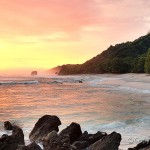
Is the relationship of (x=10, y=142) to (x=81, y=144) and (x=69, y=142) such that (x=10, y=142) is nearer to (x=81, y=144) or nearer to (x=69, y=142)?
(x=69, y=142)

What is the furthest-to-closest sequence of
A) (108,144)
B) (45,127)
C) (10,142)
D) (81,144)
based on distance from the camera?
(45,127), (81,144), (10,142), (108,144)

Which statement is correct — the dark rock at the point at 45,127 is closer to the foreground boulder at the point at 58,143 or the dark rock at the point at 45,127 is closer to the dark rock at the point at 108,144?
the foreground boulder at the point at 58,143

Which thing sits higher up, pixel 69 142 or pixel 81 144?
pixel 69 142

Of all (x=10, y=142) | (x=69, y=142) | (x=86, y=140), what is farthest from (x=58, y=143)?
(x=86, y=140)

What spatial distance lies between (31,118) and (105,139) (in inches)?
639

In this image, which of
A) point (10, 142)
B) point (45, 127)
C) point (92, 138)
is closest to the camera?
point (10, 142)

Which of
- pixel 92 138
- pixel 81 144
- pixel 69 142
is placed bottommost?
pixel 81 144

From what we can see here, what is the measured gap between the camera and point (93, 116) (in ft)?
99.2

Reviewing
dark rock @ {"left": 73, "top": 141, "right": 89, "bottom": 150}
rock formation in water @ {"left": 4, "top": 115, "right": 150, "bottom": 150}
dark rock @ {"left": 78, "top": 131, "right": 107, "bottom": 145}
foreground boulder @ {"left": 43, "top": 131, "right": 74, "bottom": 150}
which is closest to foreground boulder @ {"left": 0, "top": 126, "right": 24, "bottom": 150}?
rock formation in water @ {"left": 4, "top": 115, "right": 150, "bottom": 150}

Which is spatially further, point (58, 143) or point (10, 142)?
point (10, 142)

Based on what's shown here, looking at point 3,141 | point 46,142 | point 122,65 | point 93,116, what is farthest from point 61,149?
point 122,65

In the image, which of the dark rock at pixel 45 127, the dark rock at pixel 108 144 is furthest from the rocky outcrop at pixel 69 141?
the dark rock at pixel 45 127

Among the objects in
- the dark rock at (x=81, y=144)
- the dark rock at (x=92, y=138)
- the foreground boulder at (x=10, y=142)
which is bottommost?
the dark rock at (x=81, y=144)

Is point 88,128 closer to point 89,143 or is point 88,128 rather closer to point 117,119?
point 117,119
